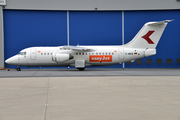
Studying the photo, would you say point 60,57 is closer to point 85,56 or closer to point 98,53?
point 85,56

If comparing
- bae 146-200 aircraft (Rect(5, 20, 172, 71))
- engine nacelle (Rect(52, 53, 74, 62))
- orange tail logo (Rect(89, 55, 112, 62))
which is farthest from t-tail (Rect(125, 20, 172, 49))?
engine nacelle (Rect(52, 53, 74, 62))

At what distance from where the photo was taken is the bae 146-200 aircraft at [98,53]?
30.2 metres

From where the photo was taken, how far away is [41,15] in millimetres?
37906

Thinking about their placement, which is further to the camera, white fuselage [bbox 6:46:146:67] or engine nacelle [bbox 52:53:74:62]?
white fuselage [bbox 6:46:146:67]

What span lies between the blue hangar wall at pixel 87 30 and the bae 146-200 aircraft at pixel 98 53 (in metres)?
7.26

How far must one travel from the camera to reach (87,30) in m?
38.2

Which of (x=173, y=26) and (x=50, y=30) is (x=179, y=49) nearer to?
(x=173, y=26)
